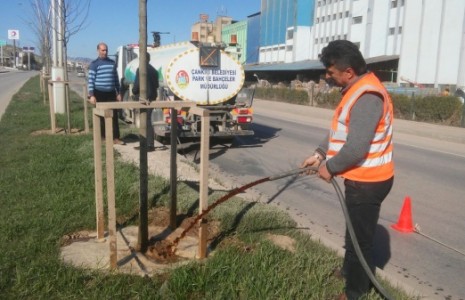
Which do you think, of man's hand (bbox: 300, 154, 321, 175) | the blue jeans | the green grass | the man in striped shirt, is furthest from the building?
the blue jeans

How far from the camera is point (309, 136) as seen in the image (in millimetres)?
13383

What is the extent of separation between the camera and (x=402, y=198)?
6902mm

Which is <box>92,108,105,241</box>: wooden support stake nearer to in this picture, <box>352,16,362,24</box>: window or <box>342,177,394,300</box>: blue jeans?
<box>342,177,394,300</box>: blue jeans

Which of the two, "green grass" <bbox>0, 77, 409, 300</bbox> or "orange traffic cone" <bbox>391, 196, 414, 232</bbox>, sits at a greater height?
"green grass" <bbox>0, 77, 409, 300</bbox>

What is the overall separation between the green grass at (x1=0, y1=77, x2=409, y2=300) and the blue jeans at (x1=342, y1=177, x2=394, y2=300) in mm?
181

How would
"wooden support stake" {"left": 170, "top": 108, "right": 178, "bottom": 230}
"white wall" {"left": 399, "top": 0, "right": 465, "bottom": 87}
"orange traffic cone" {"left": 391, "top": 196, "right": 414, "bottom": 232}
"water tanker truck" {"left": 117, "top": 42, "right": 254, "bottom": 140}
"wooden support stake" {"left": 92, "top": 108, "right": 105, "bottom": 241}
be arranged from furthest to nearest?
"white wall" {"left": 399, "top": 0, "right": 465, "bottom": 87}
"water tanker truck" {"left": 117, "top": 42, "right": 254, "bottom": 140}
"orange traffic cone" {"left": 391, "top": 196, "right": 414, "bottom": 232}
"wooden support stake" {"left": 170, "top": 108, "right": 178, "bottom": 230}
"wooden support stake" {"left": 92, "top": 108, "right": 105, "bottom": 241}

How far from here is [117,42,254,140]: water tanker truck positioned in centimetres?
999

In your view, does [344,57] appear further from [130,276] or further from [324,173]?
[130,276]

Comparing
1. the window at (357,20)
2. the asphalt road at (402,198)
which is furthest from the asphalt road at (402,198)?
the window at (357,20)

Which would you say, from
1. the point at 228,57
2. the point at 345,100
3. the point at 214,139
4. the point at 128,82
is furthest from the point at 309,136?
the point at 345,100

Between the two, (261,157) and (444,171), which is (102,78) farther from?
(444,171)

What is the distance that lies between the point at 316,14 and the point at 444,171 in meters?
41.5

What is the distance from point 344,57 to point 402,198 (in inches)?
181

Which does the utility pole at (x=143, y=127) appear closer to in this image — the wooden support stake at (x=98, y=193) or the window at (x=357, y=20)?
the wooden support stake at (x=98, y=193)
